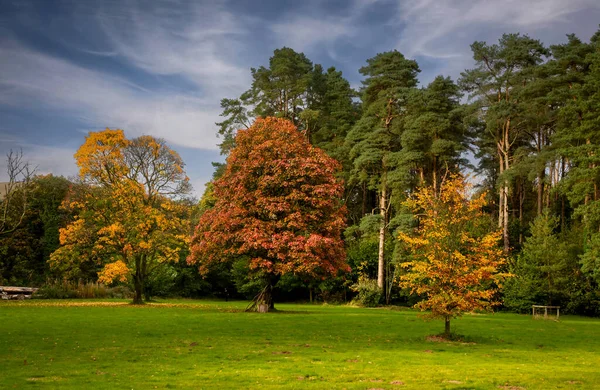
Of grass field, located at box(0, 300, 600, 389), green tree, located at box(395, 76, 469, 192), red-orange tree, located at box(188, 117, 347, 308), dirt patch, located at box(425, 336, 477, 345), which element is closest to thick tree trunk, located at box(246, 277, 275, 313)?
red-orange tree, located at box(188, 117, 347, 308)

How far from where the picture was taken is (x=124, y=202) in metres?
37.9

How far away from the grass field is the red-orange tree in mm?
5377

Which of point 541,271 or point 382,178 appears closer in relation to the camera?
point 541,271

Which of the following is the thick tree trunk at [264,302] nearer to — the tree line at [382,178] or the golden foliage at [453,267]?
the tree line at [382,178]

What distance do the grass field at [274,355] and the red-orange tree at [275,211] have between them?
538cm

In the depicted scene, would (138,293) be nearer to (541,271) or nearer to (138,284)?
(138,284)

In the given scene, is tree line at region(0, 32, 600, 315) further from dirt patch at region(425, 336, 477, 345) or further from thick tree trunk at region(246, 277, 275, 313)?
dirt patch at region(425, 336, 477, 345)

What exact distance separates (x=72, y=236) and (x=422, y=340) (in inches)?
1062

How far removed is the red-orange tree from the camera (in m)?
29.5

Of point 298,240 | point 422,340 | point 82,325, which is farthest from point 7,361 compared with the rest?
point 298,240

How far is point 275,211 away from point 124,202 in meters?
13.6

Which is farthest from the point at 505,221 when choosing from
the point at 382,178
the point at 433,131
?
the point at 382,178

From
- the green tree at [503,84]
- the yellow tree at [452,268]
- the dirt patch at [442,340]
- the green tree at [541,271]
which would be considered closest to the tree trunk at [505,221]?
the green tree at [503,84]

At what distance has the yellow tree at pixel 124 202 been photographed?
121ft
